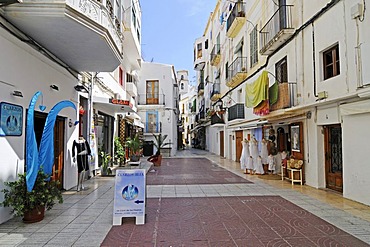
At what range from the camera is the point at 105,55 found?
26.8 ft

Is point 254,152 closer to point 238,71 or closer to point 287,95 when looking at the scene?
point 287,95

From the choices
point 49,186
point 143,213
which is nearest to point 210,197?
point 143,213

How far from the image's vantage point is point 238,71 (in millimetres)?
18516

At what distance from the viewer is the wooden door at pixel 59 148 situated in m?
8.68

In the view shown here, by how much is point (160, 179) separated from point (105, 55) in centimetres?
571

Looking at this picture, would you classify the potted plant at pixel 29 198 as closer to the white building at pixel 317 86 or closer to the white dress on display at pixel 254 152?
the white building at pixel 317 86

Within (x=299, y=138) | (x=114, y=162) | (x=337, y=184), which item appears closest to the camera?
(x=337, y=184)

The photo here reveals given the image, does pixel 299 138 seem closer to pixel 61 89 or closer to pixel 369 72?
pixel 369 72

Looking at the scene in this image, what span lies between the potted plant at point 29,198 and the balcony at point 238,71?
46.3 ft

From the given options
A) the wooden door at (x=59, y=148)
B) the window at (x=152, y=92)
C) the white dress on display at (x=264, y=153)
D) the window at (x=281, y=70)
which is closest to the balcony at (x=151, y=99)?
the window at (x=152, y=92)

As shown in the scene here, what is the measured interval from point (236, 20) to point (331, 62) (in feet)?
32.9

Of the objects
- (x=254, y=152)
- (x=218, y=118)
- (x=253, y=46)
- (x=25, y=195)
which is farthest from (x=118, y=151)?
(x=218, y=118)

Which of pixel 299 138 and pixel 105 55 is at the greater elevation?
pixel 105 55

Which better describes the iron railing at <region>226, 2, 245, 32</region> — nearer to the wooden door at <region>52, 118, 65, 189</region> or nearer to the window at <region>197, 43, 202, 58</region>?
the wooden door at <region>52, 118, 65, 189</region>
